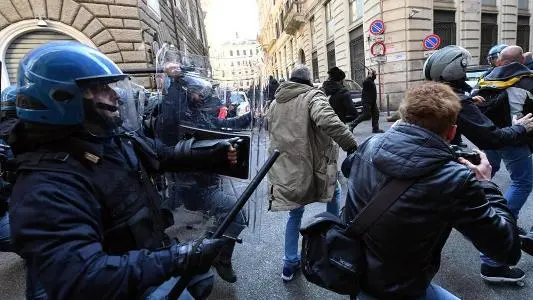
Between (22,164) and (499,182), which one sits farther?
(499,182)

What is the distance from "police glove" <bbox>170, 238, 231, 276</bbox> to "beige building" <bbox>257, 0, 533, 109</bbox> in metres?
→ 10.6

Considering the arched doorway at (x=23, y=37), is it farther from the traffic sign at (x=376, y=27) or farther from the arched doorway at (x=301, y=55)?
the arched doorway at (x=301, y=55)

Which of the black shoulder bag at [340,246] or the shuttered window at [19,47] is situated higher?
the shuttered window at [19,47]

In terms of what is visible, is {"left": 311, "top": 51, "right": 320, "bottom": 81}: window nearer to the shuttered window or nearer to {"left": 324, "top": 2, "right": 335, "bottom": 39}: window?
{"left": 324, "top": 2, "right": 335, "bottom": 39}: window

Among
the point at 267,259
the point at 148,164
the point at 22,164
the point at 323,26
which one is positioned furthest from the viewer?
the point at 323,26

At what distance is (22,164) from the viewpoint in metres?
1.00

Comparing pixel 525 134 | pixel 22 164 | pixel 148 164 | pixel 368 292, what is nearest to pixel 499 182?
pixel 525 134

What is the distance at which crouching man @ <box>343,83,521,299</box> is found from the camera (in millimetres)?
1187

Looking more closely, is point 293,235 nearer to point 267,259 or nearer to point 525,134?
point 267,259

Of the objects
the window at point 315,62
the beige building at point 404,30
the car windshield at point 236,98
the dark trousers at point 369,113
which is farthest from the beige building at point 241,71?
the window at point 315,62

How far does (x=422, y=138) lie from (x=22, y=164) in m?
1.33

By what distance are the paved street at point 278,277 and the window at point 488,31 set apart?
14207 millimetres

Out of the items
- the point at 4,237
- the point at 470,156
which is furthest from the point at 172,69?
the point at 4,237

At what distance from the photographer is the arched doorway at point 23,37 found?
8469 millimetres
